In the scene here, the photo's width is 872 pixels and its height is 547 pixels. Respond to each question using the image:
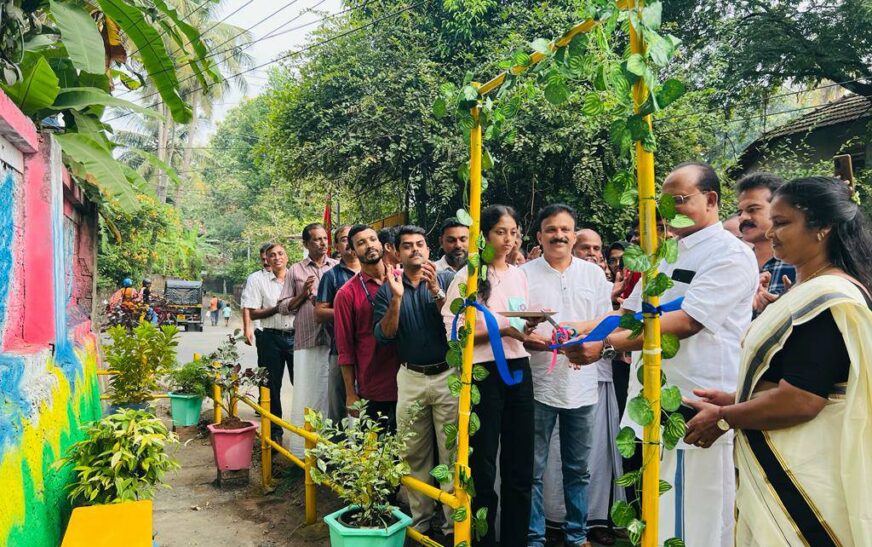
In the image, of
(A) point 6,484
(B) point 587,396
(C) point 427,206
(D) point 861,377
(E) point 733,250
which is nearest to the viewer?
(D) point 861,377

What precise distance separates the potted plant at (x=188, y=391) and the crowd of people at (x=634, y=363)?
5.92 feet

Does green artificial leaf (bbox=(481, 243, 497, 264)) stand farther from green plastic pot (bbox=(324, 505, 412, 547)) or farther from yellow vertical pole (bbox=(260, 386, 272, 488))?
yellow vertical pole (bbox=(260, 386, 272, 488))

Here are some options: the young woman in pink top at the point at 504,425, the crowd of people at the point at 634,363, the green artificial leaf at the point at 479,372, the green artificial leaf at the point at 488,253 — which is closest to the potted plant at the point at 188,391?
the crowd of people at the point at 634,363

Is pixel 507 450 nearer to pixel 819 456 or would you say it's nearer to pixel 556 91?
pixel 819 456

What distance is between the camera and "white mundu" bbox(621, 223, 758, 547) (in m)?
2.33

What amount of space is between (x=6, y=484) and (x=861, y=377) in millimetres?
2903

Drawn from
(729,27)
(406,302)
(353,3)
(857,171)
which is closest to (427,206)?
(353,3)

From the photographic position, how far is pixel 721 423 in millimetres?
1956

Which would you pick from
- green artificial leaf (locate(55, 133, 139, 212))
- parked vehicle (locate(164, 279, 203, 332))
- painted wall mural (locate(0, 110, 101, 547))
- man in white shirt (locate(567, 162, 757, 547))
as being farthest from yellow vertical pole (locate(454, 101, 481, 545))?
parked vehicle (locate(164, 279, 203, 332))

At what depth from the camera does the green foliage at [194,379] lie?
254 inches

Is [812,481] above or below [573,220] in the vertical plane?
below

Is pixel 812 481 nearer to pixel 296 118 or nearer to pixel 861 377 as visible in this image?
pixel 861 377

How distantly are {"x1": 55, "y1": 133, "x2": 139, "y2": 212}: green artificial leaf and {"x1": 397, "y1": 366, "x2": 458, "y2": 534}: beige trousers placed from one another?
7.79ft

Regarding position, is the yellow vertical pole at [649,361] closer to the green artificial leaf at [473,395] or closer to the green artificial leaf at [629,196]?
the green artificial leaf at [629,196]
